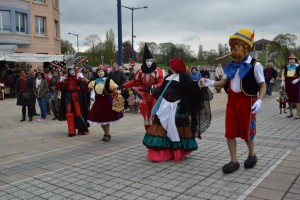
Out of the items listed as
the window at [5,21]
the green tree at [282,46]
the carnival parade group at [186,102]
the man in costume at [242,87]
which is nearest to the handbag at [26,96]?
the carnival parade group at [186,102]

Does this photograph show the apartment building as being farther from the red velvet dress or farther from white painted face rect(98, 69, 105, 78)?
the red velvet dress

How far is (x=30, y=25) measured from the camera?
32.7 m

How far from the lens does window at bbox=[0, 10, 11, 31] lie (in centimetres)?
3033

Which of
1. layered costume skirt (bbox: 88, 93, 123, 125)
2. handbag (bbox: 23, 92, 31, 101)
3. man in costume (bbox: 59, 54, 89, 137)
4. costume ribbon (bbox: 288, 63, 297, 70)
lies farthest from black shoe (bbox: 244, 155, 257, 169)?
handbag (bbox: 23, 92, 31, 101)

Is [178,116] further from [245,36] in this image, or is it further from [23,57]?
[23,57]

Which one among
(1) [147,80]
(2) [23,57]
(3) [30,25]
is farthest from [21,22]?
(1) [147,80]

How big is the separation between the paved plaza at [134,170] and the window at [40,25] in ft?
91.4

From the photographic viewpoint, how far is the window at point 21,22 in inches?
1239

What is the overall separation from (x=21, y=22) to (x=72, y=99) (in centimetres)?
2686

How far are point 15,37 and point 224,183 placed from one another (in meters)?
30.2

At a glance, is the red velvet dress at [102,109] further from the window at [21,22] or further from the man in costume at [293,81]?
the window at [21,22]

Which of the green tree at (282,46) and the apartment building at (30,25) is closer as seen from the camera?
the apartment building at (30,25)

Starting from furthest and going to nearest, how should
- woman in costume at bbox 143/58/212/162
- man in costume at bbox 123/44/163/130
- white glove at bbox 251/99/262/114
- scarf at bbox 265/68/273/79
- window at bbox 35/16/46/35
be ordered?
window at bbox 35/16/46/35, scarf at bbox 265/68/273/79, man in costume at bbox 123/44/163/130, woman in costume at bbox 143/58/212/162, white glove at bbox 251/99/262/114

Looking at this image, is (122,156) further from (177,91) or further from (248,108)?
(248,108)
